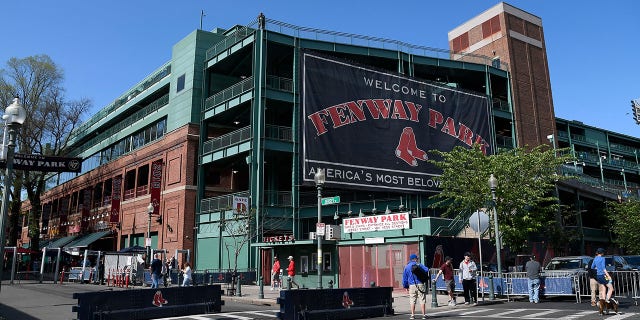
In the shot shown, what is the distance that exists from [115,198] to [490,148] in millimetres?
33984

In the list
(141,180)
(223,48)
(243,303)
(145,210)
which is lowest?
(243,303)

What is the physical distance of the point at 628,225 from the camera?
40.1 metres

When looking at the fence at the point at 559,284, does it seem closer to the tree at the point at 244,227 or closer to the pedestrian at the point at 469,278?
the pedestrian at the point at 469,278

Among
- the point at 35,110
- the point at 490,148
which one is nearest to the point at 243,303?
the point at 490,148

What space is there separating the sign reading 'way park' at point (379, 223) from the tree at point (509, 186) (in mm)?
4719

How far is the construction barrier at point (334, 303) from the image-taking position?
13.4m

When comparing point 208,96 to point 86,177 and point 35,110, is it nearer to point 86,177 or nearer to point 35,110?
point 35,110

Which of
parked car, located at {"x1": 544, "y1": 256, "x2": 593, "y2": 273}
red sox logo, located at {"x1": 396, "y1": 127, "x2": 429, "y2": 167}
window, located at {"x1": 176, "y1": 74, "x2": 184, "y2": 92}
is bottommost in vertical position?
parked car, located at {"x1": 544, "y1": 256, "x2": 593, "y2": 273}

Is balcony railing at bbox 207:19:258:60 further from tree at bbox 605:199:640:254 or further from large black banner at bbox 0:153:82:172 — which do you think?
tree at bbox 605:199:640:254

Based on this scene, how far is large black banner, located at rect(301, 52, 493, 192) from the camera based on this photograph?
35844mm

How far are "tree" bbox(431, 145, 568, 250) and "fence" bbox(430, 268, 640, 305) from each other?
21.8 feet

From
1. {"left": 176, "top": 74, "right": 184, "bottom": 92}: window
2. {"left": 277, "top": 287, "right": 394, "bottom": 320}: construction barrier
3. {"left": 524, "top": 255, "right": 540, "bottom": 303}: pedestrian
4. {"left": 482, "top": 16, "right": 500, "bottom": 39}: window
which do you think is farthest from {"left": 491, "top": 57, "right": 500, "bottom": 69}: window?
{"left": 277, "top": 287, "right": 394, "bottom": 320}: construction barrier

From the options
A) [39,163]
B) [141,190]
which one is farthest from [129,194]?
[39,163]

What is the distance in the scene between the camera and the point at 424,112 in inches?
1624
